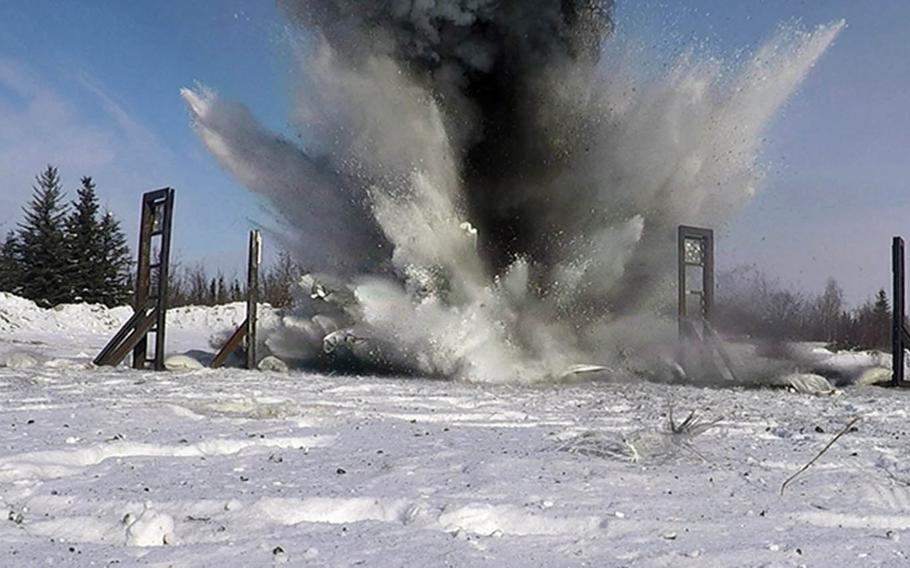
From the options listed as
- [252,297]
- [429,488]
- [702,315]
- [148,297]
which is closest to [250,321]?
[252,297]

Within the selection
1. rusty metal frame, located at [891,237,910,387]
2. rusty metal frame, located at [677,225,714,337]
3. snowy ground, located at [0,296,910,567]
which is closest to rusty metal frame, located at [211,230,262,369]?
snowy ground, located at [0,296,910,567]

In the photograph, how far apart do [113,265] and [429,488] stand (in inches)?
1373

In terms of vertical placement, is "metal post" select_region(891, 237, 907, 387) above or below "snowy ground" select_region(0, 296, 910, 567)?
above

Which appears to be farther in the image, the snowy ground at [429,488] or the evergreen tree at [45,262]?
the evergreen tree at [45,262]

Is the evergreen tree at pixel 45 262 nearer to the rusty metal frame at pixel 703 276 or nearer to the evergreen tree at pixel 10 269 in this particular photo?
the evergreen tree at pixel 10 269

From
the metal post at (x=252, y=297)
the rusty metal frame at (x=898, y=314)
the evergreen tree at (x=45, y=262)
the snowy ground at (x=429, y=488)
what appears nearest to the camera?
the snowy ground at (x=429, y=488)

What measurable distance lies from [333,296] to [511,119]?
12.3 ft

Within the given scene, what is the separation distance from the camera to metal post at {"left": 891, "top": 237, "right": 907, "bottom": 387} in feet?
Result: 30.2

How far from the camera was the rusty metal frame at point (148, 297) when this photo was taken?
945 cm

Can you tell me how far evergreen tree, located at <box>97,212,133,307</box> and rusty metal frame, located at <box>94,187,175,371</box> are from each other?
25.1 metres

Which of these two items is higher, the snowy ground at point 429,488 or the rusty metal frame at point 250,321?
the rusty metal frame at point 250,321

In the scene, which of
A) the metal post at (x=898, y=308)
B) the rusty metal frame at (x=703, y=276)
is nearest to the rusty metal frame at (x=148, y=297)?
the rusty metal frame at (x=703, y=276)

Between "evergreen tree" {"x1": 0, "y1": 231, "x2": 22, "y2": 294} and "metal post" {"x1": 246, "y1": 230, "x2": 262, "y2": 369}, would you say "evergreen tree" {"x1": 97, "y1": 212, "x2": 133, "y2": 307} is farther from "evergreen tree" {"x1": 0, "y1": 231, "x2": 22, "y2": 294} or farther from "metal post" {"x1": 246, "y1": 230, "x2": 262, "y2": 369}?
"metal post" {"x1": 246, "y1": 230, "x2": 262, "y2": 369}

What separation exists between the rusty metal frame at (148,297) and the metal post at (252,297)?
106cm
